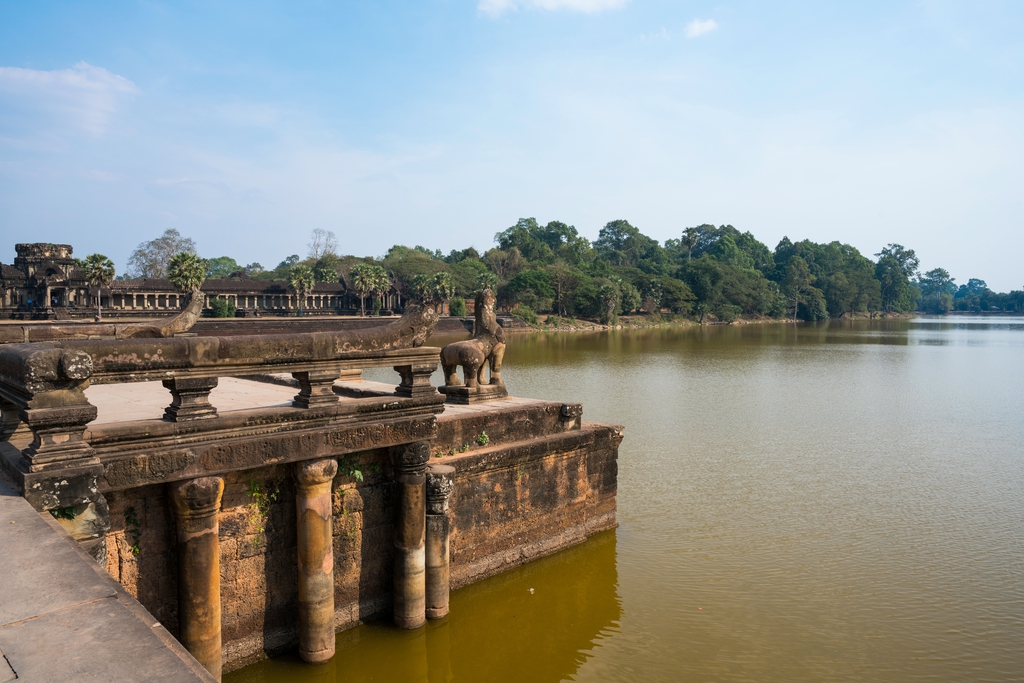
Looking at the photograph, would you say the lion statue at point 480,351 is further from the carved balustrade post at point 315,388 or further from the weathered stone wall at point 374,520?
the carved balustrade post at point 315,388

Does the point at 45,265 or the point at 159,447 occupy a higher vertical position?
the point at 45,265

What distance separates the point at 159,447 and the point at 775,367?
35.1 m

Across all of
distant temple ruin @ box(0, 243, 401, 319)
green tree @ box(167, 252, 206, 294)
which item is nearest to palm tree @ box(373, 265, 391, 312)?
distant temple ruin @ box(0, 243, 401, 319)

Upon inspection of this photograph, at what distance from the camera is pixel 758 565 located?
1013 centimetres

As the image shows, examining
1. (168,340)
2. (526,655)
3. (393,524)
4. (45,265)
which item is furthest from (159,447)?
(45,265)

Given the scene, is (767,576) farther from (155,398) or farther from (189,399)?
(155,398)

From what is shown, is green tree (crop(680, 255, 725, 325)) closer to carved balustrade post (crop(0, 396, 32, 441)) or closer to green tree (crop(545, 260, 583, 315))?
green tree (crop(545, 260, 583, 315))

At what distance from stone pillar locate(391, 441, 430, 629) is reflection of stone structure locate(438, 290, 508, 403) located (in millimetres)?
3081

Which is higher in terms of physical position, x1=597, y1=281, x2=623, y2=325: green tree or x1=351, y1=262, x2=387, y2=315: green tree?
x1=351, y1=262, x2=387, y2=315: green tree

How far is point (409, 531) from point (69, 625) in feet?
13.3

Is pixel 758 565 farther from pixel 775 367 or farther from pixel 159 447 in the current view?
pixel 775 367

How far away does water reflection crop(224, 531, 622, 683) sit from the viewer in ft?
22.2

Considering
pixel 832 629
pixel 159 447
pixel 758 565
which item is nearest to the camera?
pixel 159 447

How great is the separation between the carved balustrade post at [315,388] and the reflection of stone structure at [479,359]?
4.01 metres
